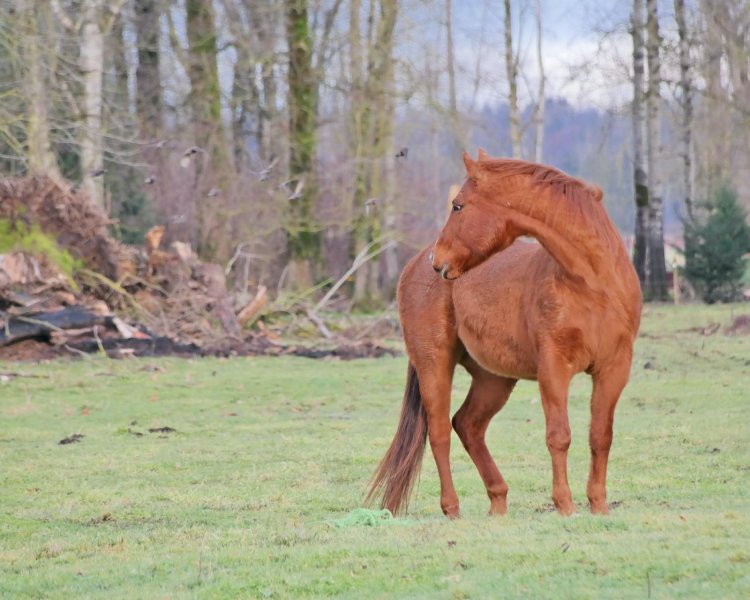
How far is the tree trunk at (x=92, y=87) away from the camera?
27.8 meters

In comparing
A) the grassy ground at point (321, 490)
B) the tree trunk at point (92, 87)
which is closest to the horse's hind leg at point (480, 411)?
the grassy ground at point (321, 490)

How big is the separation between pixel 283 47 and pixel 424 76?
16.3ft

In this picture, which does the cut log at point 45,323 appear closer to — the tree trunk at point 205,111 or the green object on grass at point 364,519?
the tree trunk at point 205,111

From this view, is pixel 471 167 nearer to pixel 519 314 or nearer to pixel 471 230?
pixel 471 230

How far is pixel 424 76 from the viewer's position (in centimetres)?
3938

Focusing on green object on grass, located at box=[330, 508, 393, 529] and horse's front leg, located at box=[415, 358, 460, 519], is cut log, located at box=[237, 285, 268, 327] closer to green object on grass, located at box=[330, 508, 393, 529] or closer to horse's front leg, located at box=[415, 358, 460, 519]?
horse's front leg, located at box=[415, 358, 460, 519]

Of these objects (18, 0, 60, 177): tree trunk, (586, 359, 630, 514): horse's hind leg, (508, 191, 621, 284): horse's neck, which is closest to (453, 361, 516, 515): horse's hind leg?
(586, 359, 630, 514): horse's hind leg

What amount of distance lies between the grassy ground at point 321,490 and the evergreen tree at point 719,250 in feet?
37.5

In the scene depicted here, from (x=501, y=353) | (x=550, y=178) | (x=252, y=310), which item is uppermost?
(x=550, y=178)

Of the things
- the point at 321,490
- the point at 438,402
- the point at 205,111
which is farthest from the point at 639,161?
the point at 438,402

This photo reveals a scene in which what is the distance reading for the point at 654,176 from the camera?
116 ft

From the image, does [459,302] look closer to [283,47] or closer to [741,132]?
[283,47]

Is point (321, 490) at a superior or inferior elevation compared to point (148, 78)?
inferior

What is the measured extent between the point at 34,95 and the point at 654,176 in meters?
18.0
